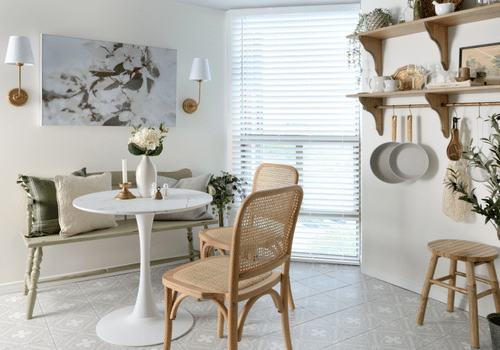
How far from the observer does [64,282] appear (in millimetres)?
3328

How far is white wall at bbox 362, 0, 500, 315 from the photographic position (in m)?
2.76

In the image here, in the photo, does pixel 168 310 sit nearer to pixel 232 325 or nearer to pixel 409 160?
pixel 232 325

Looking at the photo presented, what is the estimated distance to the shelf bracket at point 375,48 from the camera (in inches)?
128

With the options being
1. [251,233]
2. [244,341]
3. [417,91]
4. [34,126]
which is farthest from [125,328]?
[417,91]

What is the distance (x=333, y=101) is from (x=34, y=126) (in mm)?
2443

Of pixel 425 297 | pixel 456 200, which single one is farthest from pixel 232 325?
pixel 456 200

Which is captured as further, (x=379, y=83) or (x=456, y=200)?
(x=379, y=83)

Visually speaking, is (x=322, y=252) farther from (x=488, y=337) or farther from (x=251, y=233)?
(x=251, y=233)

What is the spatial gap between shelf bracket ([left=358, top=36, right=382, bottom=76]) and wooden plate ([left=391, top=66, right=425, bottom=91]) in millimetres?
191

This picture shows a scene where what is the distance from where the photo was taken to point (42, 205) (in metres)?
2.97

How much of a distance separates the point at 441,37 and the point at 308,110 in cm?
131

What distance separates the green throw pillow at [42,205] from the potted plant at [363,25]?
250 cm

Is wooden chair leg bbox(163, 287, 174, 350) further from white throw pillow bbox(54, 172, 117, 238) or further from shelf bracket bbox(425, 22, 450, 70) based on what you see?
shelf bracket bbox(425, 22, 450, 70)

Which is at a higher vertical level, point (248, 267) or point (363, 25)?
point (363, 25)
